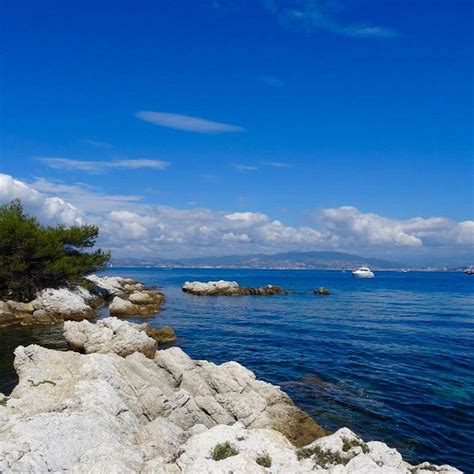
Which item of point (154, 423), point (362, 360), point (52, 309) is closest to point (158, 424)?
point (154, 423)

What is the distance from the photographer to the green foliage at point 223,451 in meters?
13.5

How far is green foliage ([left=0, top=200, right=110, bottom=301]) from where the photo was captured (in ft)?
202

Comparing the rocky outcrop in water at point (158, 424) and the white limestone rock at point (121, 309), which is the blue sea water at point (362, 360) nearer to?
the white limestone rock at point (121, 309)

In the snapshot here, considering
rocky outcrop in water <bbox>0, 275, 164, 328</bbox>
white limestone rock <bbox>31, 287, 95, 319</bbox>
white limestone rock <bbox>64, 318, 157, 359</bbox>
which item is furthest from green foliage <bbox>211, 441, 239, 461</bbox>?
white limestone rock <bbox>31, 287, 95, 319</bbox>

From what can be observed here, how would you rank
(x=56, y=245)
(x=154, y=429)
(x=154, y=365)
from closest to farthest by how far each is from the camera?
1. (x=154, y=429)
2. (x=154, y=365)
3. (x=56, y=245)

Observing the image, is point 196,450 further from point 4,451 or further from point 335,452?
point 4,451

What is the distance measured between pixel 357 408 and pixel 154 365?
13.6m

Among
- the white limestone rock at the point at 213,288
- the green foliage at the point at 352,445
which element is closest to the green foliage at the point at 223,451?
the green foliage at the point at 352,445

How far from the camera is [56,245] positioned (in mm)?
68312

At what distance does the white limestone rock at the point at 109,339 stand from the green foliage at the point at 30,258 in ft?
104

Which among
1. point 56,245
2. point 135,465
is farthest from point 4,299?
point 135,465

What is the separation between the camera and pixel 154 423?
18000 mm

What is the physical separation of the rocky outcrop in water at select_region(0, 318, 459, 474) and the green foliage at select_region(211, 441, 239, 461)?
3cm

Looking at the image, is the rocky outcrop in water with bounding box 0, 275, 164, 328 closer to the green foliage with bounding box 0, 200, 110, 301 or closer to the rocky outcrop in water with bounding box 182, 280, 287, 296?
the green foliage with bounding box 0, 200, 110, 301
